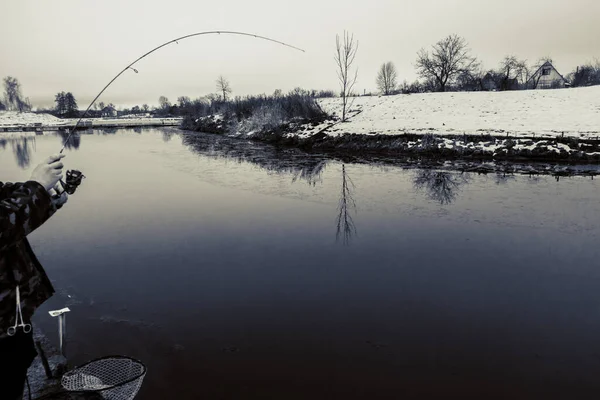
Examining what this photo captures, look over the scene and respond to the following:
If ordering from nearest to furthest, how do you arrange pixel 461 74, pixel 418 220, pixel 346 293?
1. pixel 346 293
2. pixel 418 220
3. pixel 461 74

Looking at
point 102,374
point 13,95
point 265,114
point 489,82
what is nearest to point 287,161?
point 102,374

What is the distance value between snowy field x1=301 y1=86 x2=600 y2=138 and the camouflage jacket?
93.2 ft

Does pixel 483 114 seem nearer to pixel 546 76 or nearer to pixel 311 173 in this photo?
pixel 311 173

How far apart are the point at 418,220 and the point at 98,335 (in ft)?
28.2

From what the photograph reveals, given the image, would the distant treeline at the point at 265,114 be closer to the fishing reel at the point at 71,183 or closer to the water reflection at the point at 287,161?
the water reflection at the point at 287,161

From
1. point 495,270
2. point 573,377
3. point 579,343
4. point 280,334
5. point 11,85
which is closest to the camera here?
point 573,377

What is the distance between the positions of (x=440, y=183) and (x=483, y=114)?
2343 centimetres

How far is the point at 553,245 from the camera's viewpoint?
29.2ft

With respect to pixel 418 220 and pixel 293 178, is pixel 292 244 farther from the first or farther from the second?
pixel 293 178

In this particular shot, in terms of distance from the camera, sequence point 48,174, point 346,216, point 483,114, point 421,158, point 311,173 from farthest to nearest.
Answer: point 483,114 < point 421,158 < point 311,173 < point 346,216 < point 48,174

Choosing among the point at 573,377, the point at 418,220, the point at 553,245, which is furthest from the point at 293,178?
the point at 573,377

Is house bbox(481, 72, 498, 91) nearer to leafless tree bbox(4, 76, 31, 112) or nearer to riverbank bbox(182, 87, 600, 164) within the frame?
riverbank bbox(182, 87, 600, 164)

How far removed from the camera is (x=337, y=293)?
678cm

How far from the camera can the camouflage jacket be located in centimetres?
222
